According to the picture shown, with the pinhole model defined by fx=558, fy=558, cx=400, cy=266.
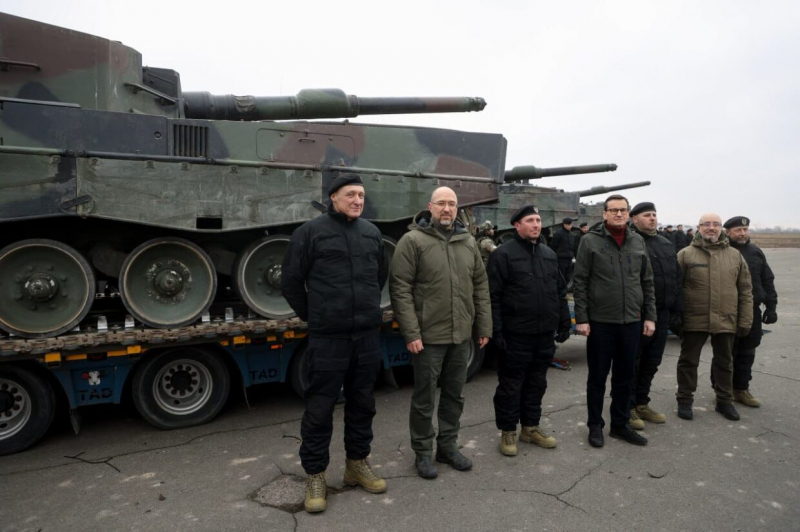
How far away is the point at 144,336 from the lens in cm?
476

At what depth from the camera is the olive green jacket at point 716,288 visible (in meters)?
5.15

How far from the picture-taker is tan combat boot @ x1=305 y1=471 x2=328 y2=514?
3.40 metres

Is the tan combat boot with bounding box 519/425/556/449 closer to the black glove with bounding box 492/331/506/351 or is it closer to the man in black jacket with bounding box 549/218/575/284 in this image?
the black glove with bounding box 492/331/506/351

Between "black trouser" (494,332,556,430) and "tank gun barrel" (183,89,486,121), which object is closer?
"black trouser" (494,332,556,430)

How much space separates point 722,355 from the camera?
529 centimetres

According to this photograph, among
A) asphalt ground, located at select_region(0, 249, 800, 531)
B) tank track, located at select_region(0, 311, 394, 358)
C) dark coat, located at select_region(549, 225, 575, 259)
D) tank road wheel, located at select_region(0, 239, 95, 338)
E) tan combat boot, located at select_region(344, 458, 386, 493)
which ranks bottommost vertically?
asphalt ground, located at select_region(0, 249, 800, 531)

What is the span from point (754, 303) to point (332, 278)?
4.46 meters

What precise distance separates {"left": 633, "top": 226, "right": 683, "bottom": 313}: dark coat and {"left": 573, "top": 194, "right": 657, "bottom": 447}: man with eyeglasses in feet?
1.10

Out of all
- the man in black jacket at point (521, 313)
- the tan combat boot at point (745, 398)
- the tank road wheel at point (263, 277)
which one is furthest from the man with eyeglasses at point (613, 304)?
the tank road wheel at point (263, 277)

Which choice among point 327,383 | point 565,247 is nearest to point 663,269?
point 327,383

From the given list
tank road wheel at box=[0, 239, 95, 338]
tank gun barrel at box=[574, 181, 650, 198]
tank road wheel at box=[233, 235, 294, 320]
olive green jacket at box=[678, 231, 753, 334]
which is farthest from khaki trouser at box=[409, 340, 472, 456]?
tank gun barrel at box=[574, 181, 650, 198]

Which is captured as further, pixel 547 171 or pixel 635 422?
pixel 547 171

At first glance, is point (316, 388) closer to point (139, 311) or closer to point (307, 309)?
point (307, 309)

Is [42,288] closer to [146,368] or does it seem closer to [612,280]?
[146,368]
